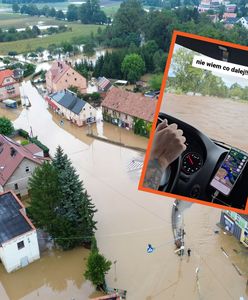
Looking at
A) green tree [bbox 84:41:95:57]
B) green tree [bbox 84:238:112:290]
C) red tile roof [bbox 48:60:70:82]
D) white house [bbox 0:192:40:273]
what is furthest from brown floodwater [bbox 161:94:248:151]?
green tree [bbox 84:41:95:57]

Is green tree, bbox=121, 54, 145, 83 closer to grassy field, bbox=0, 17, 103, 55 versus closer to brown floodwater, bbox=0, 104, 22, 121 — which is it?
brown floodwater, bbox=0, 104, 22, 121

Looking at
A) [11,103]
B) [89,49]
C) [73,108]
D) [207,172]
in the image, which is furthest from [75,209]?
[89,49]

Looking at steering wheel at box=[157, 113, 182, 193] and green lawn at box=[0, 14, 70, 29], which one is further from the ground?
steering wheel at box=[157, 113, 182, 193]

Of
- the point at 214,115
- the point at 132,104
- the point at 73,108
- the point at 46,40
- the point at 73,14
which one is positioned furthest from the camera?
the point at 73,14

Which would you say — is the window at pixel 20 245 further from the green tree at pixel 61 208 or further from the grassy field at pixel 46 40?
the grassy field at pixel 46 40

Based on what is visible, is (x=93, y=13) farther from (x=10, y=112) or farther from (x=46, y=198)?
(x=46, y=198)

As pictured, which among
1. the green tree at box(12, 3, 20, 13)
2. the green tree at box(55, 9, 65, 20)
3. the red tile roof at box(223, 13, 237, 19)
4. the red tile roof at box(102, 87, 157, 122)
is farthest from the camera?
the green tree at box(12, 3, 20, 13)
